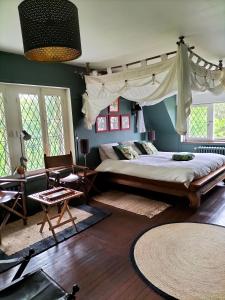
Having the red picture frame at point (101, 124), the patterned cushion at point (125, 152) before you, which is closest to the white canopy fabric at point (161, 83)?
the red picture frame at point (101, 124)

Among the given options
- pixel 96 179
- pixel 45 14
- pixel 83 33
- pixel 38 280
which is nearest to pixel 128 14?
pixel 83 33

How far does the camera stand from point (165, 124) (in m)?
5.84

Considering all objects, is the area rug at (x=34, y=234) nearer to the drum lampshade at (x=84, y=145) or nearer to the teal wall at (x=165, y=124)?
the drum lampshade at (x=84, y=145)

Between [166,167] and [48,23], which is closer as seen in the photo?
[48,23]

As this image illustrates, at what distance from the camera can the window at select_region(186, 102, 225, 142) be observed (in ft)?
17.2

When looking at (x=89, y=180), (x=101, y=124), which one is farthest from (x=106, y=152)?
(x=89, y=180)

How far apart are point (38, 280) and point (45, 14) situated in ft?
5.68

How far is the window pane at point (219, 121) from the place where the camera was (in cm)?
520

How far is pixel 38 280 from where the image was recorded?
1521 mm

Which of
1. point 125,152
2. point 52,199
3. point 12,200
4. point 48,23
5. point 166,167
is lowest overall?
point 12,200

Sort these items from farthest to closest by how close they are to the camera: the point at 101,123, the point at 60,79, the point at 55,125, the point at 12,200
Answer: the point at 101,123 → the point at 55,125 → the point at 60,79 → the point at 12,200

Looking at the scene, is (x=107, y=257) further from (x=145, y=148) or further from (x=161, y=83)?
(x=145, y=148)

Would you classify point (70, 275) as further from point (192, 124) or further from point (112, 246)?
point (192, 124)

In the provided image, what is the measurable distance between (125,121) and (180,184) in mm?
2373
